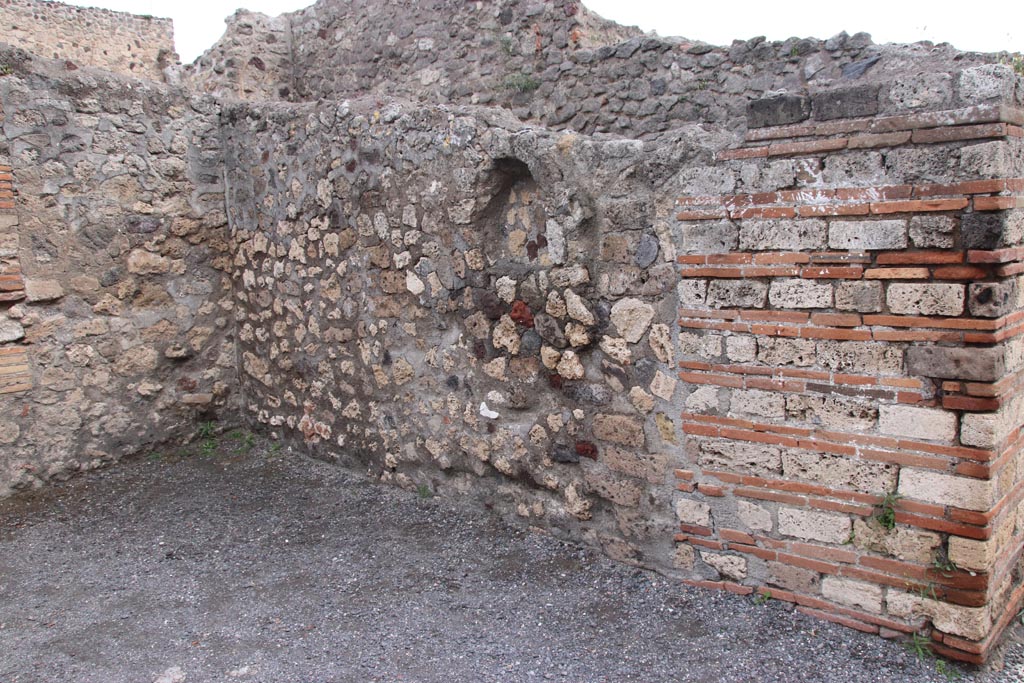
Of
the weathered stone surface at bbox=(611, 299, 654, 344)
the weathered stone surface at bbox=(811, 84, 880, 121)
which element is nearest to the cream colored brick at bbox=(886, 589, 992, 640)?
the weathered stone surface at bbox=(611, 299, 654, 344)

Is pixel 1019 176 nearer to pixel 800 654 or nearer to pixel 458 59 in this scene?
pixel 800 654

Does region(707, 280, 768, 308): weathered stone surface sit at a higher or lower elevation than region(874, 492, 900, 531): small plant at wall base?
higher

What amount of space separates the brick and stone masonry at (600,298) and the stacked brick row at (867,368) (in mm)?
11

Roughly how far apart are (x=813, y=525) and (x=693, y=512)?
0.53 metres

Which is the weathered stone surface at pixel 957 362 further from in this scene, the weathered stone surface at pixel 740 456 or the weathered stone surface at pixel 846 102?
the weathered stone surface at pixel 846 102

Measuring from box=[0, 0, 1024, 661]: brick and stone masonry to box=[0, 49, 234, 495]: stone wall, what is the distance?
18mm

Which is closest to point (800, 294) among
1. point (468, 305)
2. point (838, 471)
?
point (838, 471)

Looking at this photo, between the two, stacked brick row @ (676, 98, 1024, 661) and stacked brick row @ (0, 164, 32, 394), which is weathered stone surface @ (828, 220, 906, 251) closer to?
stacked brick row @ (676, 98, 1024, 661)

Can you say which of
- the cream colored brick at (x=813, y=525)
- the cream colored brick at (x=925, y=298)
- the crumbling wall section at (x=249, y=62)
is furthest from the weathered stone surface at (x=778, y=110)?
the crumbling wall section at (x=249, y=62)

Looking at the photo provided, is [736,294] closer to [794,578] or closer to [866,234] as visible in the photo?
[866,234]

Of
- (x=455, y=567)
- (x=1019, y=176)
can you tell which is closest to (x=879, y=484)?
(x=1019, y=176)

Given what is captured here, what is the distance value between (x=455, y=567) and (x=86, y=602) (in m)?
1.70

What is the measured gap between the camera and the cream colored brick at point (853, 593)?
3125 millimetres

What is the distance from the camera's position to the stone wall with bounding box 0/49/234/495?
475 centimetres
